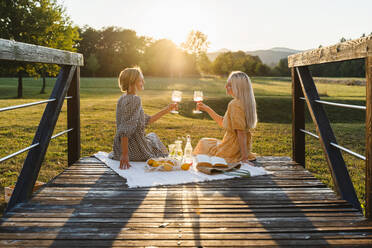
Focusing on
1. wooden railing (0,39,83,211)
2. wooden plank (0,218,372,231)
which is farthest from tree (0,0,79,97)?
wooden plank (0,218,372,231)

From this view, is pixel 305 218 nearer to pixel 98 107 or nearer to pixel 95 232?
pixel 95 232

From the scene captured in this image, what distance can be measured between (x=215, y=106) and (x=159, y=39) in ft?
145

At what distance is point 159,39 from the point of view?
59.8 metres

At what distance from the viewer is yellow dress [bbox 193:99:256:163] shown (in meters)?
4.20

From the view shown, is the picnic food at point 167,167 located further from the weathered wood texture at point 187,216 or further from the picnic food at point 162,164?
the weathered wood texture at point 187,216

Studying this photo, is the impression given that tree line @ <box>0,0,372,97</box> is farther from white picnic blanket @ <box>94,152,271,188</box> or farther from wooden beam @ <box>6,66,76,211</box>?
white picnic blanket @ <box>94,152,271,188</box>

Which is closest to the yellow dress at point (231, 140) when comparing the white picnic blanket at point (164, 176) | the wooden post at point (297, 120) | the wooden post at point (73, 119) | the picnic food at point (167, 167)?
the white picnic blanket at point (164, 176)

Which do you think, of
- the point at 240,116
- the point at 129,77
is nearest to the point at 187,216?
A: the point at 240,116

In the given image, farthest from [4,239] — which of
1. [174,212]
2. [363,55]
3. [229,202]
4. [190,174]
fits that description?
[363,55]

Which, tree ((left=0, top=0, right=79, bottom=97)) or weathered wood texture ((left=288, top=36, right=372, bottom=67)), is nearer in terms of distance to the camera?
weathered wood texture ((left=288, top=36, right=372, bottom=67))

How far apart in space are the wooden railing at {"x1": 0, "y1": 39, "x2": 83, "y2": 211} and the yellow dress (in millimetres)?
1781

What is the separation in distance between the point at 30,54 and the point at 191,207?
71.5 inches

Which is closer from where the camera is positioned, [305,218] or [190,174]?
[305,218]

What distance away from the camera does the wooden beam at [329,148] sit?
2.90m
